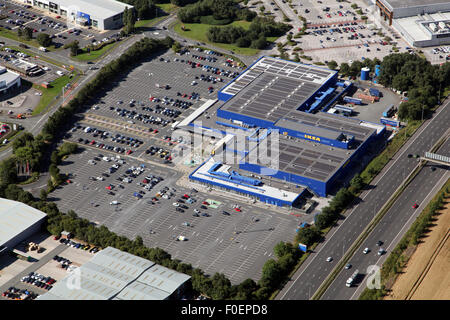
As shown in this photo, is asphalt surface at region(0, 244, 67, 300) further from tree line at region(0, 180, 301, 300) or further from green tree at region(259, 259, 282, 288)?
green tree at region(259, 259, 282, 288)

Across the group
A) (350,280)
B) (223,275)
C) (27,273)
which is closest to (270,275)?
(223,275)

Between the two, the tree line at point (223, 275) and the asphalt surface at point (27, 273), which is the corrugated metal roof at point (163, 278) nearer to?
the tree line at point (223, 275)

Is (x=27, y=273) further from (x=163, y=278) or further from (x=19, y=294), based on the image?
(x=163, y=278)

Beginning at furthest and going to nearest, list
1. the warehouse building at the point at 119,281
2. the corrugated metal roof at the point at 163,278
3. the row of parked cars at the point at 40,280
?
the row of parked cars at the point at 40,280, the corrugated metal roof at the point at 163,278, the warehouse building at the point at 119,281

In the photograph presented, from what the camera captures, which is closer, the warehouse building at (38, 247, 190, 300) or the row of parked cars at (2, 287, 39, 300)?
the warehouse building at (38, 247, 190, 300)

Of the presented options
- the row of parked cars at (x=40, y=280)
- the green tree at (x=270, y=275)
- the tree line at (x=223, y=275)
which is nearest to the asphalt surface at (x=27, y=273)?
the row of parked cars at (x=40, y=280)

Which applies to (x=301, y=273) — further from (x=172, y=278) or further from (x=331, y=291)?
(x=172, y=278)

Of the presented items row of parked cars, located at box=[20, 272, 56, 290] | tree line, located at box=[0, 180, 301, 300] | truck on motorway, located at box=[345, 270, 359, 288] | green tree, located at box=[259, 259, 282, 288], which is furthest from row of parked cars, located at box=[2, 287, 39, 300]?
truck on motorway, located at box=[345, 270, 359, 288]
